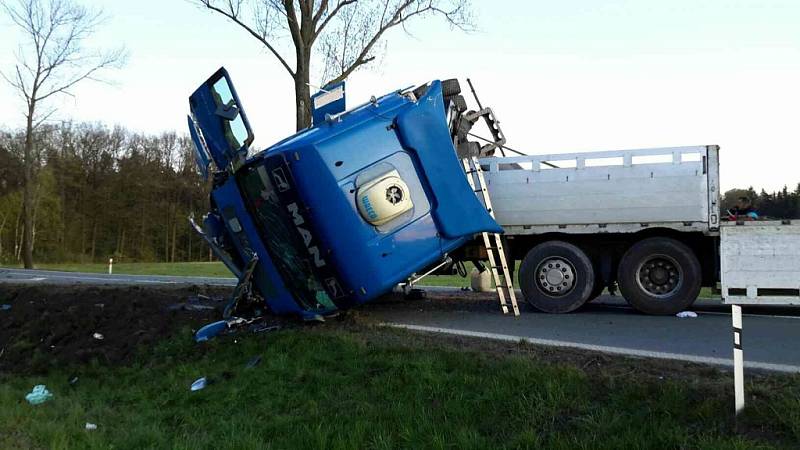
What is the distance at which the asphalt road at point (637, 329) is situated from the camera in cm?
591

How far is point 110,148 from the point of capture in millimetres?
49531

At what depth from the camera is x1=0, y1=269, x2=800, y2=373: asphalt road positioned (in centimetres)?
591

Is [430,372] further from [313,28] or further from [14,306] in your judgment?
[313,28]

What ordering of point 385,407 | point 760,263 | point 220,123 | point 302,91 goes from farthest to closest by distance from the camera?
1. point 302,91
2. point 760,263
3. point 220,123
4. point 385,407

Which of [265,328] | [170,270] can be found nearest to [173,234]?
[170,270]

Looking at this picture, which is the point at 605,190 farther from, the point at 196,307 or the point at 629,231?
the point at 196,307

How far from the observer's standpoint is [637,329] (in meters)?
7.43

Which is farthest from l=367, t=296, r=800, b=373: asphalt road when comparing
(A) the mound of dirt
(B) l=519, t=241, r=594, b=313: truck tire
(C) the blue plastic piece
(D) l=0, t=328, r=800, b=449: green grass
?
(A) the mound of dirt

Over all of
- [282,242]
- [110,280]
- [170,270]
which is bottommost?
[170,270]

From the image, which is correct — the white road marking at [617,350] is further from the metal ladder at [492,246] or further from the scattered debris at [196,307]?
the scattered debris at [196,307]

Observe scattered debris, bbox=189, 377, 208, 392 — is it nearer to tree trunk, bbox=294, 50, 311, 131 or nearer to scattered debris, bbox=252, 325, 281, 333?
scattered debris, bbox=252, 325, 281, 333

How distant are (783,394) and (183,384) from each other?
5.05 m

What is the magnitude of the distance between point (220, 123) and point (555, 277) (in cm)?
463

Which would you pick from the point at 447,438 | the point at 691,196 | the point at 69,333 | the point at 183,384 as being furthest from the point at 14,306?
the point at 691,196
